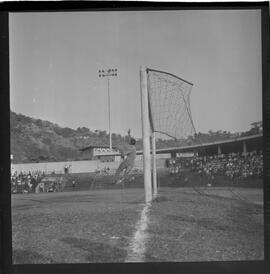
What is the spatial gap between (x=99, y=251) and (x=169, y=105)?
1.96 meters

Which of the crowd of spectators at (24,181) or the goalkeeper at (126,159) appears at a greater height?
the goalkeeper at (126,159)

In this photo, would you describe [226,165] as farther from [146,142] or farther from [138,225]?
[138,225]

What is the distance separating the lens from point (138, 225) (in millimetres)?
6652

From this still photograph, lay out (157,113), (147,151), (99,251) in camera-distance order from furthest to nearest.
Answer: (157,113) < (147,151) < (99,251)

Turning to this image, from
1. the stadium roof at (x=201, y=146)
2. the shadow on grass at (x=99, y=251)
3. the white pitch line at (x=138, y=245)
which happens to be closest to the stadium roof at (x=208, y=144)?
the stadium roof at (x=201, y=146)

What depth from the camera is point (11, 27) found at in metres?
6.61

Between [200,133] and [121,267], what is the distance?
6.06 ft

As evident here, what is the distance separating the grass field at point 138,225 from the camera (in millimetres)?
6566

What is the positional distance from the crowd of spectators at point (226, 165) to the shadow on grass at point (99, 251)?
3.80ft

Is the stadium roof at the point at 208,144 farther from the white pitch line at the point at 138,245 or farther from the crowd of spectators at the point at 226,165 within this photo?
the white pitch line at the point at 138,245

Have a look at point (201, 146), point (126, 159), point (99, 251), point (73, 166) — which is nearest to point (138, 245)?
point (99, 251)

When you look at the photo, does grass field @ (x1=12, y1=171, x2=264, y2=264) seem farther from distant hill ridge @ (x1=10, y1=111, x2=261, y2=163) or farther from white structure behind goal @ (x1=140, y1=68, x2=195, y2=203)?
distant hill ridge @ (x1=10, y1=111, x2=261, y2=163)

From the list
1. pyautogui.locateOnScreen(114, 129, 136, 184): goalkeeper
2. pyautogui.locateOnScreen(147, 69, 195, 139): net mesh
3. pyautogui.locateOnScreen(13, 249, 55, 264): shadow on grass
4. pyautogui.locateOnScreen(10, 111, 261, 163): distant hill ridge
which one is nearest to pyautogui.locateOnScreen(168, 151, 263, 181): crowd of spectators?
pyautogui.locateOnScreen(10, 111, 261, 163): distant hill ridge

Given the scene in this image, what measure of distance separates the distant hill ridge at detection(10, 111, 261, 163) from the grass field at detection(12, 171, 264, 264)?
0.49 metres
